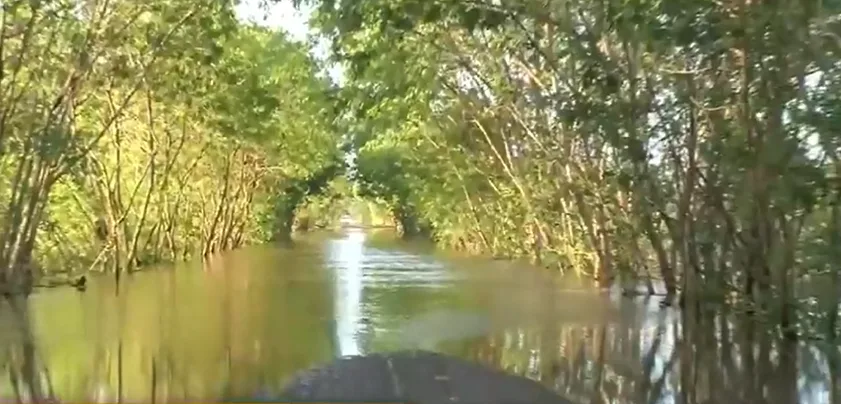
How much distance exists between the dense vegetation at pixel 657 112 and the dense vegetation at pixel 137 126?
3.33 meters

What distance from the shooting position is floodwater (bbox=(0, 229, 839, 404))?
367 inches

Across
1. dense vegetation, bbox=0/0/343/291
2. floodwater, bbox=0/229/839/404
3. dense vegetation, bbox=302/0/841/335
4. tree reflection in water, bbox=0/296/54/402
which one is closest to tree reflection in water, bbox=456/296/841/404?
floodwater, bbox=0/229/839/404

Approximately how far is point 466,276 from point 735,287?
12.2 meters

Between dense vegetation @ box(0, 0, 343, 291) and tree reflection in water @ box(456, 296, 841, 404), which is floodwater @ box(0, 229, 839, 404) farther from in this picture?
dense vegetation @ box(0, 0, 343, 291)

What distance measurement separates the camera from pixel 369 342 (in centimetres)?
1229

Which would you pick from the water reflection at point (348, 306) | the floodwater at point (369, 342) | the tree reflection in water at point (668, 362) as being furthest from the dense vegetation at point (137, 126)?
the tree reflection in water at point (668, 362)

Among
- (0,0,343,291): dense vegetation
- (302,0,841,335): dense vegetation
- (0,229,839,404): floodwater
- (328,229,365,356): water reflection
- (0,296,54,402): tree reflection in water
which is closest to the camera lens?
(0,296,54,402): tree reflection in water

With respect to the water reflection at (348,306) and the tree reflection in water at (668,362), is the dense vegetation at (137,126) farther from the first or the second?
the tree reflection in water at (668,362)

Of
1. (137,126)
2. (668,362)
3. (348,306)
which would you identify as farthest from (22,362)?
(137,126)

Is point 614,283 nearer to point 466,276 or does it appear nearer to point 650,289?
point 650,289

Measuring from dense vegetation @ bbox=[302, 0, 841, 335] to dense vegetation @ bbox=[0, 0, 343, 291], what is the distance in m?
3.33

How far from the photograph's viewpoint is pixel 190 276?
Answer: 27719 millimetres

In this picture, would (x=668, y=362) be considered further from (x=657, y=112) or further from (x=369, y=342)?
(x=657, y=112)

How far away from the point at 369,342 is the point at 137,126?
17.8 m
